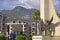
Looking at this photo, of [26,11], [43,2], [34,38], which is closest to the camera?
[34,38]

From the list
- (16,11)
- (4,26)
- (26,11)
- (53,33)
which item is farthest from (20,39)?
(4,26)

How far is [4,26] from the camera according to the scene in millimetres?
83188

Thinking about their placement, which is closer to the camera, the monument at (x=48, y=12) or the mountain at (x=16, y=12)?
the monument at (x=48, y=12)

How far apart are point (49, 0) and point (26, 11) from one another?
48184mm

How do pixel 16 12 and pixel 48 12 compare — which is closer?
pixel 48 12

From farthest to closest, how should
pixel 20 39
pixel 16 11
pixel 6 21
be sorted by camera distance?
1. pixel 6 21
2. pixel 16 11
3. pixel 20 39

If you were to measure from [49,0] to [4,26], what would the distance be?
59720mm

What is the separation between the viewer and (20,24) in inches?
3231

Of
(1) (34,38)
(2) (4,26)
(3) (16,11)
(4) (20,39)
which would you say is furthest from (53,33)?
(2) (4,26)

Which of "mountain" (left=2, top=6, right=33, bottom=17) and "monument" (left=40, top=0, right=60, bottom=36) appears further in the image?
"mountain" (left=2, top=6, right=33, bottom=17)

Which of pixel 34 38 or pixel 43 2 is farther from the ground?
pixel 43 2

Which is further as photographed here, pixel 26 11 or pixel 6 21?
pixel 6 21

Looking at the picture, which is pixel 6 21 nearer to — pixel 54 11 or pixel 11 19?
pixel 11 19

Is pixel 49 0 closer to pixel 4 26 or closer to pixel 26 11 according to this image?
pixel 26 11
